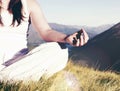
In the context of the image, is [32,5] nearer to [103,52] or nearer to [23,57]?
[23,57]

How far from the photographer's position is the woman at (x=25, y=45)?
4.59m

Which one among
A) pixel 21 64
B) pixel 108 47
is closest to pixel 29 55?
pixel 21 64

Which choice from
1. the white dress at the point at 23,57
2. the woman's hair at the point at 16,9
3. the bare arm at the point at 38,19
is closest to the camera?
the white dress at the point at 23,57

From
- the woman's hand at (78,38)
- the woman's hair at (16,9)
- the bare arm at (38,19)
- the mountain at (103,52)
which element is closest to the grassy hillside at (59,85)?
the woman's hand at (78,38)

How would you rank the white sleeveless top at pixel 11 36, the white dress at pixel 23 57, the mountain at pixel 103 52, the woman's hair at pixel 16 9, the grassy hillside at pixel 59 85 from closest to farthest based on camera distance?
the grassy hillside at pixel 59 85, the white dress at pixel 23 57, the white sleeveless top at pixel 11 36, the woman's hair at pixel 16 9, the mountain at pixel 103 52

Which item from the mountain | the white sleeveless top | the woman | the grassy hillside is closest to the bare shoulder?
the woman

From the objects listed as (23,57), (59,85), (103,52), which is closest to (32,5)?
(23,57)

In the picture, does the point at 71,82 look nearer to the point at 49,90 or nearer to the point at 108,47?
the point at 49,90

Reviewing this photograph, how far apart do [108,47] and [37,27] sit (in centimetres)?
4670

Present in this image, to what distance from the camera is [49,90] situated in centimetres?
435

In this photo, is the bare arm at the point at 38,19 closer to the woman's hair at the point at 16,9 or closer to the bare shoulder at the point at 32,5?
the bare shoulder at the point at 32,5

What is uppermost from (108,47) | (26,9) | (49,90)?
(26,9)

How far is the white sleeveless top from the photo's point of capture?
198 inches

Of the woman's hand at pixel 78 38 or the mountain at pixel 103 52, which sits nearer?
the woman's hand at pixel 78 38
